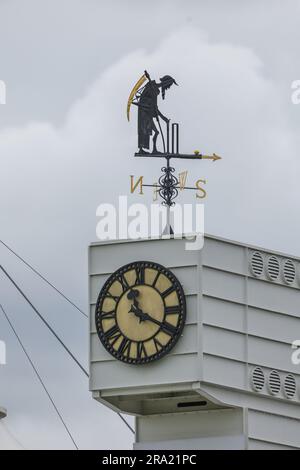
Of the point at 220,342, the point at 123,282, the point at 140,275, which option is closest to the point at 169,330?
the point at 220,342

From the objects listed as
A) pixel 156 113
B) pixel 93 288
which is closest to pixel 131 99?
pixel 156 113

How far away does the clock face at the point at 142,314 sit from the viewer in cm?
9275

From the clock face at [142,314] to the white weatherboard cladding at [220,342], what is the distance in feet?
1.27

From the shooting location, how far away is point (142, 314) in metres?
92.8

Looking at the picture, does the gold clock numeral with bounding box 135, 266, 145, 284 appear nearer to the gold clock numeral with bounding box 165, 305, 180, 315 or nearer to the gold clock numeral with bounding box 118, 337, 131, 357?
the gold clock numeral with bounding box 165, 305, 180, 315

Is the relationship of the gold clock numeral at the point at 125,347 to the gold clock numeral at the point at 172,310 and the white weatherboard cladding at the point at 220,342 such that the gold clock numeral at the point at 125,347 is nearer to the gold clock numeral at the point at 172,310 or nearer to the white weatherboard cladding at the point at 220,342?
the white weatherboard cladding at the point at 220,342

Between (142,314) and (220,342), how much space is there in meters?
3.11

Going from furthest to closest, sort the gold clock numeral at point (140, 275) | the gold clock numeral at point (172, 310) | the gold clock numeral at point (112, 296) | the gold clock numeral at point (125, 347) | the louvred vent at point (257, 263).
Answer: the louvred vent at point (257, 263) → the gold clock numeral at point (112, 296) → the gold clock numeral at point (140, 275) → the gold clock numeral at point (125, 347) → the gold clock numeral at point (172, 310)

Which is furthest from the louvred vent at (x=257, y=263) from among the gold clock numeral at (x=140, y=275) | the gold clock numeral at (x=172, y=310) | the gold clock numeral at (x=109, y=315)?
the gold clock numeral at (x=109, y=315)

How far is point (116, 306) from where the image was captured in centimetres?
9369

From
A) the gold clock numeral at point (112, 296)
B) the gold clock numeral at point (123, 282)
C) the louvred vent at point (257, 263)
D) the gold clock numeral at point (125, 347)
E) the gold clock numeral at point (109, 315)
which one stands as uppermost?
the louvred vent at point (257, 263)
